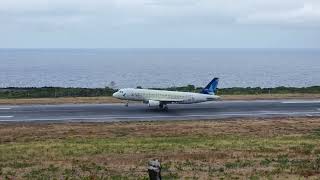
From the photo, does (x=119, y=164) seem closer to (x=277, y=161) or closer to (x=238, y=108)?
(x=277, y=161)

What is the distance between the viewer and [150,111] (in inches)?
2242

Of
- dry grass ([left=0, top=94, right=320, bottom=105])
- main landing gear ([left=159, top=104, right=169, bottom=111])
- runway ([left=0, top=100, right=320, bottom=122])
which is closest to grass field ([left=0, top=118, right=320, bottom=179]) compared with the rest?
runway ([left=0, top=100, right=320, bottom=122])

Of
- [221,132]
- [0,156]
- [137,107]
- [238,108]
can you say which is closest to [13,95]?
[137,107]

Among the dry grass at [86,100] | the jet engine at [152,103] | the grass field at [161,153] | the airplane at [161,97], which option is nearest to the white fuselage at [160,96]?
the airplane at [161,97]

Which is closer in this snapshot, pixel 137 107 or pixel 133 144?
pixel 133 144

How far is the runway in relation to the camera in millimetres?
51156

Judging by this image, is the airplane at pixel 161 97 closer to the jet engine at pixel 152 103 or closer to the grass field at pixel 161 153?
the jet engine at pixel 152 103

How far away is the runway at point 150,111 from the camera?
2014 inches

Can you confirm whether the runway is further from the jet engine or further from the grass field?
the grass field

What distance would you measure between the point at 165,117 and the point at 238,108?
10.5m

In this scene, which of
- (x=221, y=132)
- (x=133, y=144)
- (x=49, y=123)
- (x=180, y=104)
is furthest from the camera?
(x=180, y=104)

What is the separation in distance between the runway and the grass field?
4.93 metres

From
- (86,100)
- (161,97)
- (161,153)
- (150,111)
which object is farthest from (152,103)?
(161,153)

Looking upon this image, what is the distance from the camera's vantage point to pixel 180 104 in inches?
2515
